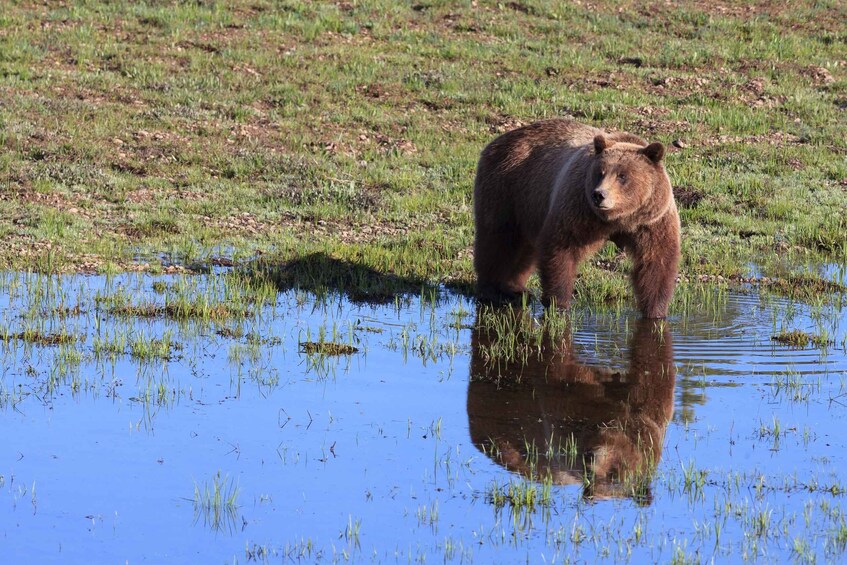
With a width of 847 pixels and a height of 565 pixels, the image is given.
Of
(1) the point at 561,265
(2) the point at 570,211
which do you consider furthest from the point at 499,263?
(2) the point at 570,211

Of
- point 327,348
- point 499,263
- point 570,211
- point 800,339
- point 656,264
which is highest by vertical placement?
point 570,211

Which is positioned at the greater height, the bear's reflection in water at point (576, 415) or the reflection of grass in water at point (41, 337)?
the reflection of grass in water at point (41, 337)

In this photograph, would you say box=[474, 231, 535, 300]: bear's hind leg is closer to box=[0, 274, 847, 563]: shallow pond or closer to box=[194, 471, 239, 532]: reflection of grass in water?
box=[0, 274, 847, 563]: shallow pond

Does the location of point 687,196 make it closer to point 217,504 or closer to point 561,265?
point 561,265

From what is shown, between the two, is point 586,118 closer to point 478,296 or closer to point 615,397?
point 478,296

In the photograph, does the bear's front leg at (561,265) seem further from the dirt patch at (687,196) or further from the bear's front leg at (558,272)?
the dirt patch at (687,196)

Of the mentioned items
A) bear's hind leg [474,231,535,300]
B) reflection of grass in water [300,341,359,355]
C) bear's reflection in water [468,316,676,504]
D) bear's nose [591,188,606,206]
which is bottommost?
bear's reflection in water [468,316,676,504]

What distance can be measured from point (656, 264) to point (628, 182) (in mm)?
822

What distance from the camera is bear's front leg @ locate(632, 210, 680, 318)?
9.85 m

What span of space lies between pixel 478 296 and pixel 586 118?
7.18 metres

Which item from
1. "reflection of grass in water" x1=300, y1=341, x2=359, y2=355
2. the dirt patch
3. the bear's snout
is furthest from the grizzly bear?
the dirt patch

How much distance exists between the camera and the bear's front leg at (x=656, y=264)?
32.3 ft

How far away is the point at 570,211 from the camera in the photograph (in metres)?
9.79

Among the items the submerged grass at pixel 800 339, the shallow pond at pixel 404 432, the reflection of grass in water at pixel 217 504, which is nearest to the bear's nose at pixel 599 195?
the shallow pond at pixel 404 432
